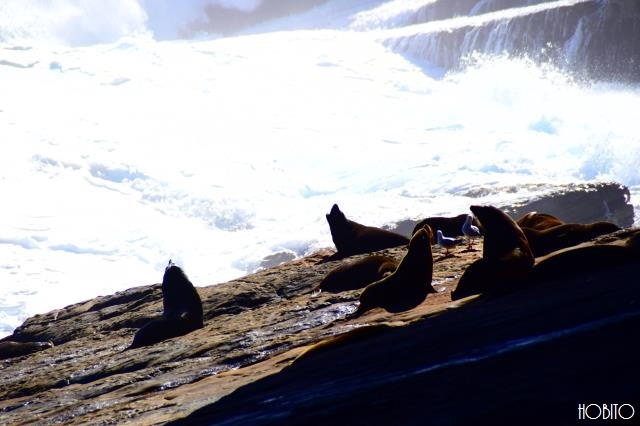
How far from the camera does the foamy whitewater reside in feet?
102

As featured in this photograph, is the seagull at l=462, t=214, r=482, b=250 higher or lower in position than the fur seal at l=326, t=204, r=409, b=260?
lower

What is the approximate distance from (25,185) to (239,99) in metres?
15.2

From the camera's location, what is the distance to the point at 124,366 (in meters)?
9.77

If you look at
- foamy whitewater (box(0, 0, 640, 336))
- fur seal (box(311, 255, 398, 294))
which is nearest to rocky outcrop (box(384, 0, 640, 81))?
foamy whitewater (box(0, 0, 640, 336))

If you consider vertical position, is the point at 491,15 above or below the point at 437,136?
above

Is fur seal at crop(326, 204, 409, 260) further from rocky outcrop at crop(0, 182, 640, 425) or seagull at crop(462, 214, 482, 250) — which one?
seagull at crop(462, 214, 482, 250)

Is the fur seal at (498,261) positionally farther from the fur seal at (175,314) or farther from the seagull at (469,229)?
the fur seal at (175,314)

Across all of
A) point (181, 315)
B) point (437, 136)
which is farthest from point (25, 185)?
point (181, 315)

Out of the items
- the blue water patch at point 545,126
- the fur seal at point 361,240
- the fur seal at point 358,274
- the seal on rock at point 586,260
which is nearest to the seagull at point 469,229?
the fur seal at point 358,274

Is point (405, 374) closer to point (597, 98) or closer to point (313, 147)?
point (313, 147)

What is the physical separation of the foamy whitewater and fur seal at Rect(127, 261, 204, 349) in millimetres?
15807

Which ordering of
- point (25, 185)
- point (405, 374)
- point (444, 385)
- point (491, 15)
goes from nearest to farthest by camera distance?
1. point (444, 385)
2. point (405, 374)
3. point (25, 185)
4. point (491, 15)

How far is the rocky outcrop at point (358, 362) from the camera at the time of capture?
5.32 m

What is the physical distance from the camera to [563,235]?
9430 mm
